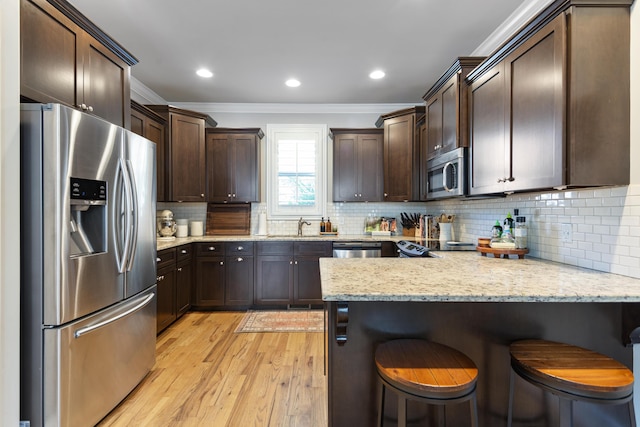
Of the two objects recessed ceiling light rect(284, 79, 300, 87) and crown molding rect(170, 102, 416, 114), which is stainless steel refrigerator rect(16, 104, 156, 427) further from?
crown molding rect(170, 102, 416, 114)

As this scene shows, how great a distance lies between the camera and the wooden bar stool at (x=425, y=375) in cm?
103

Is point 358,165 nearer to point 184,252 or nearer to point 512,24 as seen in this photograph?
point 512,24

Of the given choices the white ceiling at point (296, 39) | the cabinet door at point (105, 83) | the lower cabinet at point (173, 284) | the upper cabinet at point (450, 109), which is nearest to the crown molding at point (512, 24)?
the white ceiling at point (296, 39)

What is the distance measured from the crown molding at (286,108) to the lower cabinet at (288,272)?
195cm

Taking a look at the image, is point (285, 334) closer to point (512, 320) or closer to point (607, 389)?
point (512, 320)

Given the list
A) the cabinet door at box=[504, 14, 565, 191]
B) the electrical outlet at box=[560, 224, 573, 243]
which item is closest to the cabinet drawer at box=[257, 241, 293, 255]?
the cabinet door at box=[504, 14, 565, 191]

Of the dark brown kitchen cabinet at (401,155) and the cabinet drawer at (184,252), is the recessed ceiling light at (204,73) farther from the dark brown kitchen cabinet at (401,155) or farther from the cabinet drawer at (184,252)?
the dark brown kitchen cabinet at (401,155)

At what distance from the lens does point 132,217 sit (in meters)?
1.92

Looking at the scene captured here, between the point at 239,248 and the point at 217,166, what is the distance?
1155 mm

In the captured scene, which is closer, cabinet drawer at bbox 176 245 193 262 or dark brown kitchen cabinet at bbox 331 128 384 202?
cabinet drawer at bbox 176 245 193 262

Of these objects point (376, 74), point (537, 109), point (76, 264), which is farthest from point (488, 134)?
point (76, 264)

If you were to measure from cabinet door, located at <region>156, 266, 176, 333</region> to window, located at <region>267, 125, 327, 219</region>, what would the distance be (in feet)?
5.31

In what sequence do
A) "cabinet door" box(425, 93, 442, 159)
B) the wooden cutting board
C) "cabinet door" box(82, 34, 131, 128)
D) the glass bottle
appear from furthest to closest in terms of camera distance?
the wooden cutting board < "cabinet door" box(425, 93, 442, 159) < the glass bottle < "cabinet door" box(82, 34, 131, 128)

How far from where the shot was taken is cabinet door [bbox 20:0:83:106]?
1539 mm
